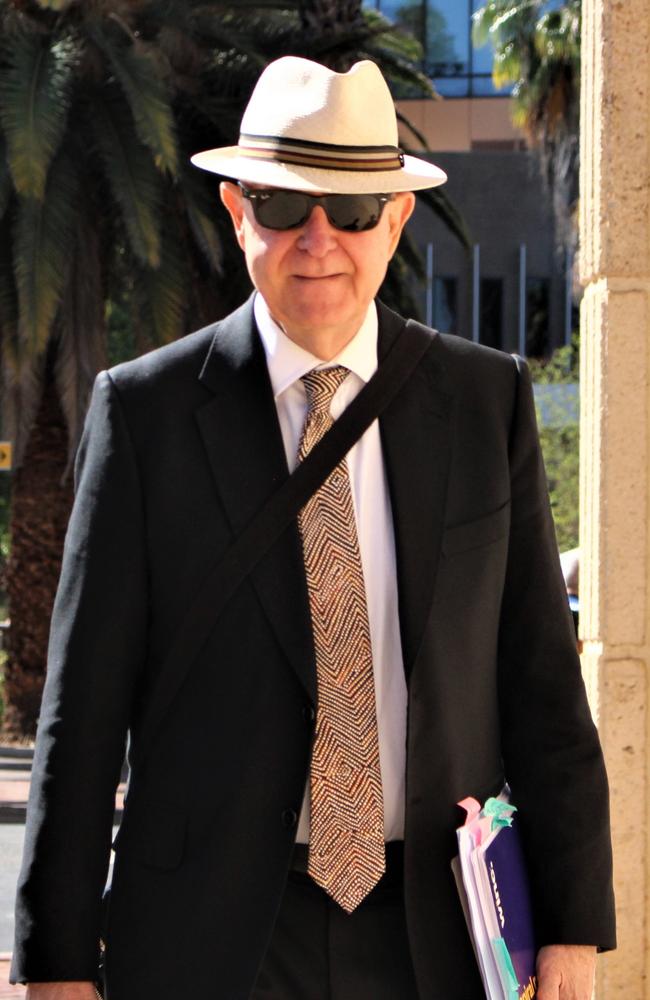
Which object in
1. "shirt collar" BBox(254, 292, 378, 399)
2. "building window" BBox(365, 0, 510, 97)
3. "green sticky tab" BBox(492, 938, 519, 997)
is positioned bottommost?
"green sticky tab" BBox(492, 938, 519, 997)

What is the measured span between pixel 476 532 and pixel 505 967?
2.04ft

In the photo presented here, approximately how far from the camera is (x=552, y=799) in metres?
2.55

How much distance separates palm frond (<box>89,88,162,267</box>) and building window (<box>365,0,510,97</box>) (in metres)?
24.6

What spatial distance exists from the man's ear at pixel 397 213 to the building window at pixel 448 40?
3626 cm

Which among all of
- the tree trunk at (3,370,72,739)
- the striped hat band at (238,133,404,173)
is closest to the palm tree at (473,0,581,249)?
the tree trunk at (3,370,72,739)

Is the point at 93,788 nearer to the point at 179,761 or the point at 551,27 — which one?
the point at 179,761

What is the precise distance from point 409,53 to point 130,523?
15.8 metres

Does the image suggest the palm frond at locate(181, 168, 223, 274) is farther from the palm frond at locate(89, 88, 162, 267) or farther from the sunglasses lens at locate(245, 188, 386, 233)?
the sunglasses lens at locate(245, 188, 386, 233)

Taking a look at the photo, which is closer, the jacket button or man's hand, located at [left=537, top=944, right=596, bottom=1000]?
the jacket button

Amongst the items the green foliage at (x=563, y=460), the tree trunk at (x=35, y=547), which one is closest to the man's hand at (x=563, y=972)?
the tree trunk at (x=35, y=547)

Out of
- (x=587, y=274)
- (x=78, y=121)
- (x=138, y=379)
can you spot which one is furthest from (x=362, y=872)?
(x=78, y=121)

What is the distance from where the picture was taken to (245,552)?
2.43 metres

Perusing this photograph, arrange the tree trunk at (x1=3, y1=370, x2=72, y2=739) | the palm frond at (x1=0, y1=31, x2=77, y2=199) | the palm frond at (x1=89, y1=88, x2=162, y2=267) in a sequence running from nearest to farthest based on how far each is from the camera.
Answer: the palm frond at (x1=0, y1=31, x2=77, y2=199) < the palm frond at (x1=89, y1=88, x2=162, y2=267) < the tree trunk at (x1=3, y1=370, x2=72, y2=739)

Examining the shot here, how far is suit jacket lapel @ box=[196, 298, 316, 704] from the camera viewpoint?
7.88 feet
